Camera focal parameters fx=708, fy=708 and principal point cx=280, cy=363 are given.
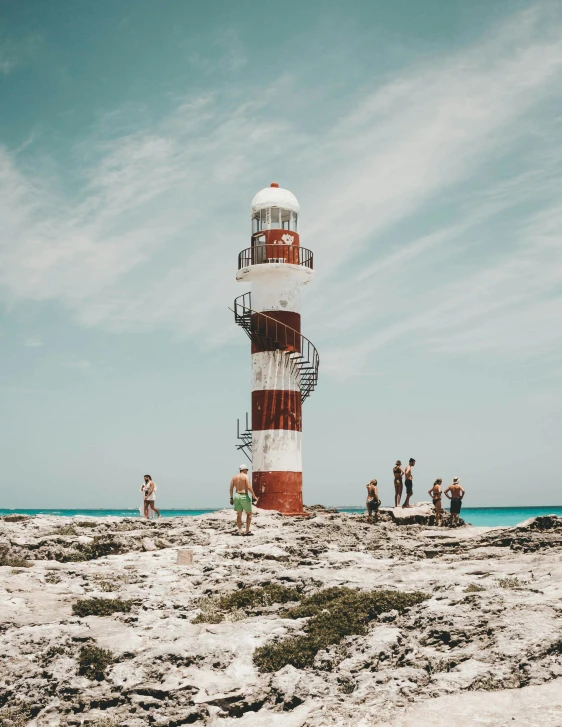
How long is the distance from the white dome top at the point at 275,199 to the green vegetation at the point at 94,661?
22.3 meters

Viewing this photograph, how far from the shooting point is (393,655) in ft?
30.8

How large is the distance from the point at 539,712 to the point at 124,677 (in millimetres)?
5454

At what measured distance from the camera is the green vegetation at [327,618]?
9.66 metres

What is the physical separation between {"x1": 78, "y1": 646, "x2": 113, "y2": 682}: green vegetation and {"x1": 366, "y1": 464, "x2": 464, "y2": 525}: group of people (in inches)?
654

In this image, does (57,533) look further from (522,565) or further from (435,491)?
(435,491)

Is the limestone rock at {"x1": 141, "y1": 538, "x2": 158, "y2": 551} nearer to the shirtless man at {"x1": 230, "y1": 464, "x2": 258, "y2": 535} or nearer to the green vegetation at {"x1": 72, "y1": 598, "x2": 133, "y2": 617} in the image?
the shirtless man at {"x1": 230, "y1": 464, "x2": 258, "y2": 535}

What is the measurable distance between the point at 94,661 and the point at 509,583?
6.62 meters

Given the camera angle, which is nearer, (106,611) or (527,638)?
(527,638)

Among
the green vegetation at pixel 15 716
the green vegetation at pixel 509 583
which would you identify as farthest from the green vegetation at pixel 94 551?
the green vegetation at pixel 509 583

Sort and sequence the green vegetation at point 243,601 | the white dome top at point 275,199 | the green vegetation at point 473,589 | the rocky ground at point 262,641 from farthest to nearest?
the white dome top at point 275,199, the green vegetation at point 243,601, the green vegetation at point 473,589, the rocky ground at point 262,641

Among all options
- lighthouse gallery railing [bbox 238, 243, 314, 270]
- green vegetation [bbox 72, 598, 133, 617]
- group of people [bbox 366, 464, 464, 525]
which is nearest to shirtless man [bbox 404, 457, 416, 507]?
group of people [bbox 366, 464, 464, 525]

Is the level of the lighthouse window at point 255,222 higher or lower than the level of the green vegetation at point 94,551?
higher

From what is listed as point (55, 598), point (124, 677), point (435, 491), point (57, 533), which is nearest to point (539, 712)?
point (124, 677)

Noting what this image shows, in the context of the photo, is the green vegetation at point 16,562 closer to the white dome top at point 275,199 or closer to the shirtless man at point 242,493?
the shirtless man at point 242,493
